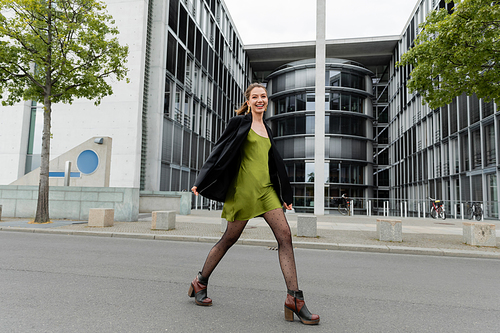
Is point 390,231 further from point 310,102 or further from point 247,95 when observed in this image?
point 310,102

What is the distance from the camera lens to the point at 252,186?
126 inches

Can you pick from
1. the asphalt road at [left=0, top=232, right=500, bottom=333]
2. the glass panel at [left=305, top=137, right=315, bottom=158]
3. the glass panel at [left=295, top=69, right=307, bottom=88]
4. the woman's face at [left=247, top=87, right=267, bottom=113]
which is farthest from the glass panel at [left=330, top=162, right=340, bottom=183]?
the woman's face at [left=247, top=87, right=267, bottom=113]

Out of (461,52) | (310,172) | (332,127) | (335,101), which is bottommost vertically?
(310,172)

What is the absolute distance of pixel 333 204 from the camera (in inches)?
1105

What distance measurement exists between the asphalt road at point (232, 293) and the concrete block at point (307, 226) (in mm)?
2574

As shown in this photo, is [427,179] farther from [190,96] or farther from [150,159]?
[150,159]

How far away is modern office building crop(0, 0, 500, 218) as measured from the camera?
65.0ft

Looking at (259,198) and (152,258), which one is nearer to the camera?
(259,198)

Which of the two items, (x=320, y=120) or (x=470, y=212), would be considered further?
(x=320, y=120)

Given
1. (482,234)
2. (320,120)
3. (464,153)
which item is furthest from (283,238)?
(464,153)

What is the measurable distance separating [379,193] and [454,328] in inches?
1873

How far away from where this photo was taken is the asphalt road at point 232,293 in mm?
3045

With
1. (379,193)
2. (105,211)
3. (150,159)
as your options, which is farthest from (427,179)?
(105,211)

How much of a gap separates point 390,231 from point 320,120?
45.7 feet
